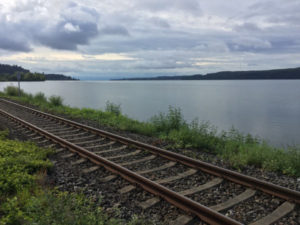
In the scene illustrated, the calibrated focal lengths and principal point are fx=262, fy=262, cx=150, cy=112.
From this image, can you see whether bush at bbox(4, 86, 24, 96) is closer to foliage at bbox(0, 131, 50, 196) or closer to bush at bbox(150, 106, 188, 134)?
bush at bbox(150, 106, 188, 134)

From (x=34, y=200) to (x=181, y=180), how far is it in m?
2.94

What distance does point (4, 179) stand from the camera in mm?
5047

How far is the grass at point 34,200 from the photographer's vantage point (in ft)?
11.5

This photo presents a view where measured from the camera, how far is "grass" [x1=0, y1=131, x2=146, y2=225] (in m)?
3.50

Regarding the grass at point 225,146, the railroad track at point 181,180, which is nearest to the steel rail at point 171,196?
the railroad track at point 181,180

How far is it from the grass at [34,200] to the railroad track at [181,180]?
89cm

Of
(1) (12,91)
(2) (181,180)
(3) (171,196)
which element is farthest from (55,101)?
(3) (171,196)

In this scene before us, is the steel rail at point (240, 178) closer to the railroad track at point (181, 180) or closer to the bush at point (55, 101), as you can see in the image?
the railroad track at point (181, 180)

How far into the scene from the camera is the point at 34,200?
3.83m

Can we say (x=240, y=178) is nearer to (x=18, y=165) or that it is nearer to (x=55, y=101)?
(x=18, y=165)

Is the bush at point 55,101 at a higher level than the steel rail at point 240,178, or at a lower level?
higher

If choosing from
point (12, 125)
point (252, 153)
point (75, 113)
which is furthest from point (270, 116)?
point (12, 125)

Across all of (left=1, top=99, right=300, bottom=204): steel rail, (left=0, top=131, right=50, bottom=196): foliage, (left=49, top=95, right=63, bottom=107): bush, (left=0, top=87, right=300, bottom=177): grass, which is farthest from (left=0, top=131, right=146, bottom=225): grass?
(left=49, top=95, right=63, bottom=107): bush

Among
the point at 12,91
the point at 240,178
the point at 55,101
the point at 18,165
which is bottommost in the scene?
the point at 240,178
